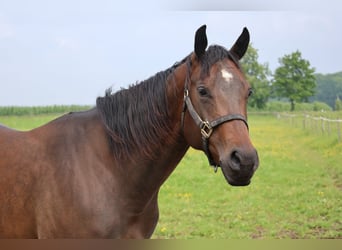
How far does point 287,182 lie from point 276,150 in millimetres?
360

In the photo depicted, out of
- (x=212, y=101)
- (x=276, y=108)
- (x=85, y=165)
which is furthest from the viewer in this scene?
(x=276, y=108)

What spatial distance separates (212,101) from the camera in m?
1.23

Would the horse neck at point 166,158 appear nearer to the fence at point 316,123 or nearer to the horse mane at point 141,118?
the horse mane at point 141,118

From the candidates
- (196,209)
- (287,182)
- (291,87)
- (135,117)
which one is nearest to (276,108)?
(291,87)

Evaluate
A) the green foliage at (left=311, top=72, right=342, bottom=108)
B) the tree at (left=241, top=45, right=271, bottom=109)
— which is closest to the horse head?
the tree at (left=241, top=45, right=271, bottom=109)

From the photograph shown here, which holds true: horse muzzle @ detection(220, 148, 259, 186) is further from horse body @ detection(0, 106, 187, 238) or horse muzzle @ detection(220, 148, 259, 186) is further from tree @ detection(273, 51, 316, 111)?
tree @ detection(273, 51, 316, 111)

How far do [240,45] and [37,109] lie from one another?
1.74 meters

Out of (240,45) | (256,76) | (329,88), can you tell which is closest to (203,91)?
(240,45)

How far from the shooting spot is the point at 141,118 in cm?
140

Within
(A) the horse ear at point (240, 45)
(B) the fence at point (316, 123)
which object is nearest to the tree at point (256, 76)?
(B) the fence at point (316, 123)

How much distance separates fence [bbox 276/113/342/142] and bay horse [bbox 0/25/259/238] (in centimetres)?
181

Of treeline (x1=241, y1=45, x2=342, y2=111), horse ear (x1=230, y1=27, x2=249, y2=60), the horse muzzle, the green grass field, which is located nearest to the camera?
the horse muzzle

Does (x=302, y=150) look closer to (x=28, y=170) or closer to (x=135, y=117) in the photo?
(x=135, y=117)

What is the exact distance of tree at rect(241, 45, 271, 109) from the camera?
2672mm
